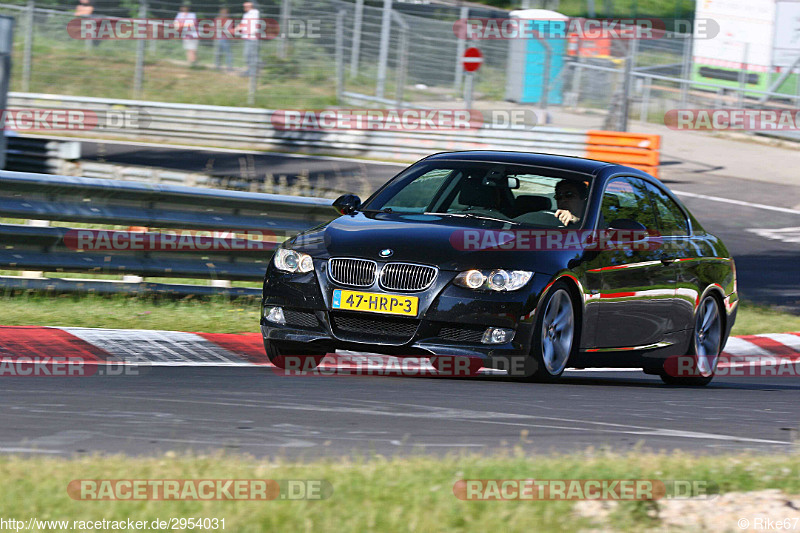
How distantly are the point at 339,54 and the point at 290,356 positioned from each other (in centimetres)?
1900

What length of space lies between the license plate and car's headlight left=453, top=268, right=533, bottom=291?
292 mm

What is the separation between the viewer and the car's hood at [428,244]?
286 inches

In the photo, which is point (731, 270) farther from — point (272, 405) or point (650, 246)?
point (272, 405)

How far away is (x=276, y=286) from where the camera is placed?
766cm

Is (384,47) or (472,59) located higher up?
(384,47)

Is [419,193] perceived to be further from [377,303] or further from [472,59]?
[472,59]

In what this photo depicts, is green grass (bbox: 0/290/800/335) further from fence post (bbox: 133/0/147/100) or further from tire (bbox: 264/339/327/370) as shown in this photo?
fence post (bbox: 133/0/147/100)

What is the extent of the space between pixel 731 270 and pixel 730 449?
14.5 ft

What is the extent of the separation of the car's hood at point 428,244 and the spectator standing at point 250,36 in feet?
58.5

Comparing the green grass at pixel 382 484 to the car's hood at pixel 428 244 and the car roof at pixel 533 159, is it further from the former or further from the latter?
the car roof at pixel 533 159

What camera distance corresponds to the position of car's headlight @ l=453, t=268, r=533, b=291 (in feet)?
23.6

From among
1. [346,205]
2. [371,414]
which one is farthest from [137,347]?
[371,414]

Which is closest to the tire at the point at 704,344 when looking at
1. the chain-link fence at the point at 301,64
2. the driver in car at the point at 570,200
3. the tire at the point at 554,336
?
the driver in car at the point at 570,200

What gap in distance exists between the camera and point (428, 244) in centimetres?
736
